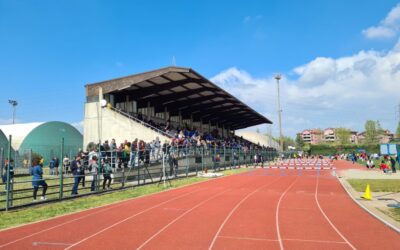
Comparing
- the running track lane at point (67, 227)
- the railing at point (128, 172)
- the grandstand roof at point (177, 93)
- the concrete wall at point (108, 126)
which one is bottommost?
the running track lane at point (67, 227)

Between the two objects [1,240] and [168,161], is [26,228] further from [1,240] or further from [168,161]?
[168,161]

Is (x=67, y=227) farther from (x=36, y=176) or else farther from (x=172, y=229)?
(x=36, y=176)

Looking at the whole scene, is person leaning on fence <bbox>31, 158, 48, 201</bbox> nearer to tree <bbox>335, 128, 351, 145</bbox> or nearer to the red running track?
the red running track

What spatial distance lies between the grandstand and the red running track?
682 inches

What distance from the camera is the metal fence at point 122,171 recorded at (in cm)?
1320

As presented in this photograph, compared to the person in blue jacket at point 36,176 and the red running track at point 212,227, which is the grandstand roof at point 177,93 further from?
the red running track at point 212,227

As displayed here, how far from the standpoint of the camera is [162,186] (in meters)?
18.1

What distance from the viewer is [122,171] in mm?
17844

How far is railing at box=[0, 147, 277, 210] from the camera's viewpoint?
12898mm

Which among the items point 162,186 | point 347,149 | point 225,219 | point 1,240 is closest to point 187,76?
point 162,186

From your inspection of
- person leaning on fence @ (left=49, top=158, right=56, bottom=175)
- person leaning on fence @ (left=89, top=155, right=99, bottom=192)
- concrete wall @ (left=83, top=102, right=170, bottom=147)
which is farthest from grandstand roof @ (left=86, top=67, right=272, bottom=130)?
person leaning on fence @ (left=89, top=155, right=99, bottom=192)

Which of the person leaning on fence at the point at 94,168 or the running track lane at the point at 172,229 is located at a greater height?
the person leaning on fence at the point at 94,168

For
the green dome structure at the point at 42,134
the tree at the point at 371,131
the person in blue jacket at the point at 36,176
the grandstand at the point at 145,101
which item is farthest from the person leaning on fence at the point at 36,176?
the tree at the point at 371,131

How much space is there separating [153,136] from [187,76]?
20.7 ft
